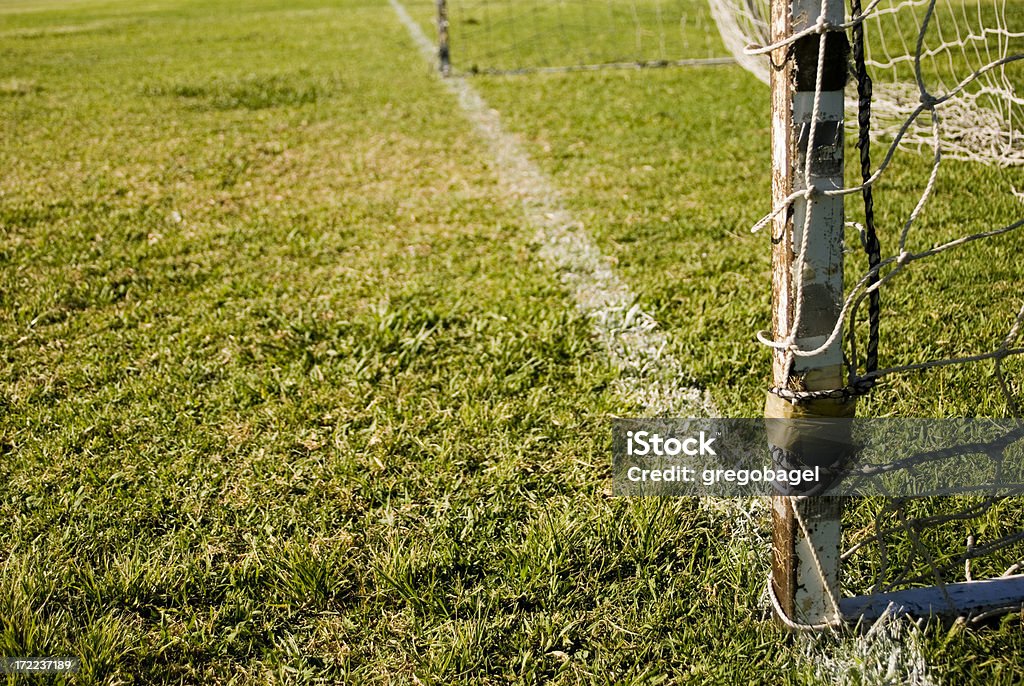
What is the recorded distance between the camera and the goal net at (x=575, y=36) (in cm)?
819

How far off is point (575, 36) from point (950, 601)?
970 centimetres

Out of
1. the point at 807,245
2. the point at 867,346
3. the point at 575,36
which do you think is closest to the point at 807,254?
the point at 807,245

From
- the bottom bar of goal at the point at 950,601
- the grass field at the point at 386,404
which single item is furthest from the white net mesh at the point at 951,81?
the bottom bar of goal at the point at 950,601

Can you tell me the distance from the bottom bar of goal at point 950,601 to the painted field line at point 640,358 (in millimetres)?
41

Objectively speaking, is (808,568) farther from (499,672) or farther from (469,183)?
(469,183)

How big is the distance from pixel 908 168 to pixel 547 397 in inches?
119

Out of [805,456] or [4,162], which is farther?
[4,162]

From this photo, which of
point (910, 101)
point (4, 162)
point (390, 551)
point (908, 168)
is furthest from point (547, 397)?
point (4, 162)

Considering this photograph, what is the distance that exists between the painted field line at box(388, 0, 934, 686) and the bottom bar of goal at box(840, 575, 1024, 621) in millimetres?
41

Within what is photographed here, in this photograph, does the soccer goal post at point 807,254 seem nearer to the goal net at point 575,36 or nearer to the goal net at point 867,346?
the goal net at point 867,346

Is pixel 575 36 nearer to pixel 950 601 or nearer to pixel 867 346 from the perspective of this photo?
pixel 867 346

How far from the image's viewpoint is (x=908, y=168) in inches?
170

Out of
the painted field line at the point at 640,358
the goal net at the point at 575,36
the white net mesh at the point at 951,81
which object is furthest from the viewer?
the goal net at the point at 575,36

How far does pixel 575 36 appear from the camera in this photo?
1013 cm
